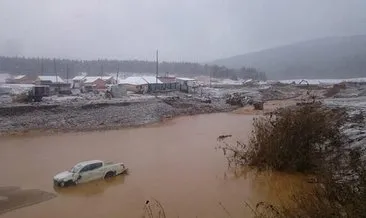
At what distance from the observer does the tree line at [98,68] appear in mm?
112188

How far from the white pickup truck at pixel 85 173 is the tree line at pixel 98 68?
8204cm

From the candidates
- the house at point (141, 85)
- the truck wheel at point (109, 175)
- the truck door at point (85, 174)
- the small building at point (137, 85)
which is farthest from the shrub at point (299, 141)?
the small building at point (137, 85)

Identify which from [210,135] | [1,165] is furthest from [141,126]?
[1,165]

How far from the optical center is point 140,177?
17547mm

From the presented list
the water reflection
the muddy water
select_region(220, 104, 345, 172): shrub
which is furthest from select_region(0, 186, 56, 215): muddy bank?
select_region(220, 104, 345, 172): shrub

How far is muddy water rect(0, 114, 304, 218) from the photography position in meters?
13.6

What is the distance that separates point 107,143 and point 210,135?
330 inches

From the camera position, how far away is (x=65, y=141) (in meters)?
26.7

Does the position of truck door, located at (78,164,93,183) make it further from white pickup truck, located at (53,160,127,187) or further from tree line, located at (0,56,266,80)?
tree line, located at (0,56,266,80)

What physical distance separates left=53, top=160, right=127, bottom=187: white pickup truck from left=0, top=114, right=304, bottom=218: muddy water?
362 mm

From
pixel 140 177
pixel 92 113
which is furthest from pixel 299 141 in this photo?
pixel 92 113

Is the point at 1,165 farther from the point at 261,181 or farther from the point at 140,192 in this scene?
the point at 261,181

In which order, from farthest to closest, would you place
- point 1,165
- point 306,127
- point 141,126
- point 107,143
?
1. point 141,126
2. point 107,143
3. point 1,165
4. point 306,127

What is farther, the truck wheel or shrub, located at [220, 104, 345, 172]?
the truck wheel
